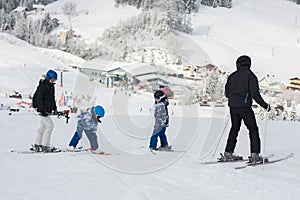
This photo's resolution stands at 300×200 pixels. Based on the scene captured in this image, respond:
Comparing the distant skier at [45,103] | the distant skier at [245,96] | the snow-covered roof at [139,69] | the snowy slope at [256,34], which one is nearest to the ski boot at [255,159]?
the distant skier at [245,96]

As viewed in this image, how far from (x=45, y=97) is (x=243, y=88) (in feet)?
9.73

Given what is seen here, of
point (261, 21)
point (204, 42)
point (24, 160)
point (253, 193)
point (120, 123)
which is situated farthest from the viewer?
point (261, 21)

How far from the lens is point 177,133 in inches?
394

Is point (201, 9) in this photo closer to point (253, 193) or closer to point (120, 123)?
point (120, 123)

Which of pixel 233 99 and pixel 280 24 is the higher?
pixel 280 24

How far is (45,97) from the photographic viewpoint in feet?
18.6

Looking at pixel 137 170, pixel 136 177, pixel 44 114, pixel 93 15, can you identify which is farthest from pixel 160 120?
pixel 93 15

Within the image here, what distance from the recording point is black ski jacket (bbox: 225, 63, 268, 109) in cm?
488

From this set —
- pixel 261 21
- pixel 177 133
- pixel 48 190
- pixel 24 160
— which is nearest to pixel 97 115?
pixel 24 160

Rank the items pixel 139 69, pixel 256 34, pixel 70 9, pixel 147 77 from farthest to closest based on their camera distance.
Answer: pixel 70 9, pixel 256 34, pixel 139 69, pixel 147 77

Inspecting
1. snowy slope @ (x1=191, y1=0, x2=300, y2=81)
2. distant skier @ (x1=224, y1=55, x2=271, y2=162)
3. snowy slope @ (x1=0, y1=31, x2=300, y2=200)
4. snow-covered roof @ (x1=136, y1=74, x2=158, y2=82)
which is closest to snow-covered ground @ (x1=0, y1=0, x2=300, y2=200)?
snowy slope @ (x1=0, y1=31, x2=300, y2=200)

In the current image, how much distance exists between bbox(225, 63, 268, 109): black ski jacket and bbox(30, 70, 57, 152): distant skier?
2691 millimetres

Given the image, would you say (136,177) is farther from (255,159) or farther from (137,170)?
(255,159)

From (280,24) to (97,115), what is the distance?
8792 centimetres
